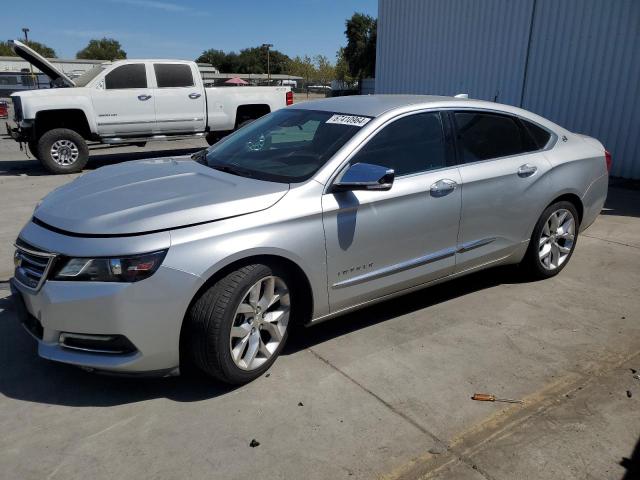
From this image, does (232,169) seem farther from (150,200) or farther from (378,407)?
(378,407)

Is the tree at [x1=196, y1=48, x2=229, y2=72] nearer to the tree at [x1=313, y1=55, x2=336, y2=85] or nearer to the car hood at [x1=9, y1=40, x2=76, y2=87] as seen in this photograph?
the tree at [x1=313, y1=55, x2=336, y2=85]

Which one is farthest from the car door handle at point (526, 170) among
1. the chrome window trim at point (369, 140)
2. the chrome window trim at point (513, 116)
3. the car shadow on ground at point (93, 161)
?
the car shadow on ground at point (93, 161)

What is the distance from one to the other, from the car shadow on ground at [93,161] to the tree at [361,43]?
2227 inches

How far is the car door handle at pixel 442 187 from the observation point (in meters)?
3.73

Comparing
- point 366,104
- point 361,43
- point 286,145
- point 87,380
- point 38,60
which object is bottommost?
point 87,380

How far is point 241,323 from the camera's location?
10.1 feet

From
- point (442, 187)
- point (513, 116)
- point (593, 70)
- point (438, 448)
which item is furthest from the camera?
point (593, 70)

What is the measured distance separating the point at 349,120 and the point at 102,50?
98.8m

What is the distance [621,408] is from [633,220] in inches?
190

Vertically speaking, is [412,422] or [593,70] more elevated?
[593,70]

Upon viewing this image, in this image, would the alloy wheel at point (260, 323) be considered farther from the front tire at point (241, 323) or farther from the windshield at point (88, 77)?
the windshield at point (88, 77)

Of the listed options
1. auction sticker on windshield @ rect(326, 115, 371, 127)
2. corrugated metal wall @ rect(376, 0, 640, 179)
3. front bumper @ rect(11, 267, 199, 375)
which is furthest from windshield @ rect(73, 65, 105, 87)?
front bumper @ rect(11, 267, 199, 375)

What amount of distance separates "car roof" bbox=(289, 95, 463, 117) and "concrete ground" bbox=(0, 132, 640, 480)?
152 centimetres

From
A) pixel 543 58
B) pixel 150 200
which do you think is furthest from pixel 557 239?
pixel 543 58
